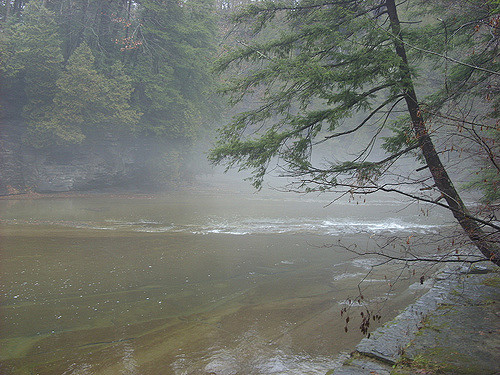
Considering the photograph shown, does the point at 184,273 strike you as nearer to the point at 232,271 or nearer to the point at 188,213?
the point at 232,271

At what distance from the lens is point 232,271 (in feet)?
28.4

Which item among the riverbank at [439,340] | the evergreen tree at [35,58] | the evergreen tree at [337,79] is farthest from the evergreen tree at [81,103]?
the riverbank at [439,340]

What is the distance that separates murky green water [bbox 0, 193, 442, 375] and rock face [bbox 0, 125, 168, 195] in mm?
6766

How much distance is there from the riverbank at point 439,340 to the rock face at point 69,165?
2112 cm

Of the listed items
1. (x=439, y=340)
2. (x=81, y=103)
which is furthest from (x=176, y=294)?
(x=81, y=103)

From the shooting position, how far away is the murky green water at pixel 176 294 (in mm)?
4648

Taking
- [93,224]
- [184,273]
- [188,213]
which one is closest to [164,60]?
[188,213]

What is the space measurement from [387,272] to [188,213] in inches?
414

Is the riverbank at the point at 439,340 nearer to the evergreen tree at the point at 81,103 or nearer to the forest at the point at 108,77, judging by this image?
the evergreen tree at the point at 81,103

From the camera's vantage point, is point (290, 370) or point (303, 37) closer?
point (290, 370)

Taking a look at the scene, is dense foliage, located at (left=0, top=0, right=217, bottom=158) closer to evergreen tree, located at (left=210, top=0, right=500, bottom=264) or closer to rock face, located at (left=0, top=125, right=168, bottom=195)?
rock face, located at (left=0, top=125, right=168, bottom=195)

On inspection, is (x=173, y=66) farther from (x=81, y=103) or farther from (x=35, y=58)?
(x=35, y=58)

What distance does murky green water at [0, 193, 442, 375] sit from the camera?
465cm

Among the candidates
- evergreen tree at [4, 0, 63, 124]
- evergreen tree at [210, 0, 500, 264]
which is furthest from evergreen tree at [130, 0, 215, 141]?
evergreen tree at [210, 0, 500, 264]
